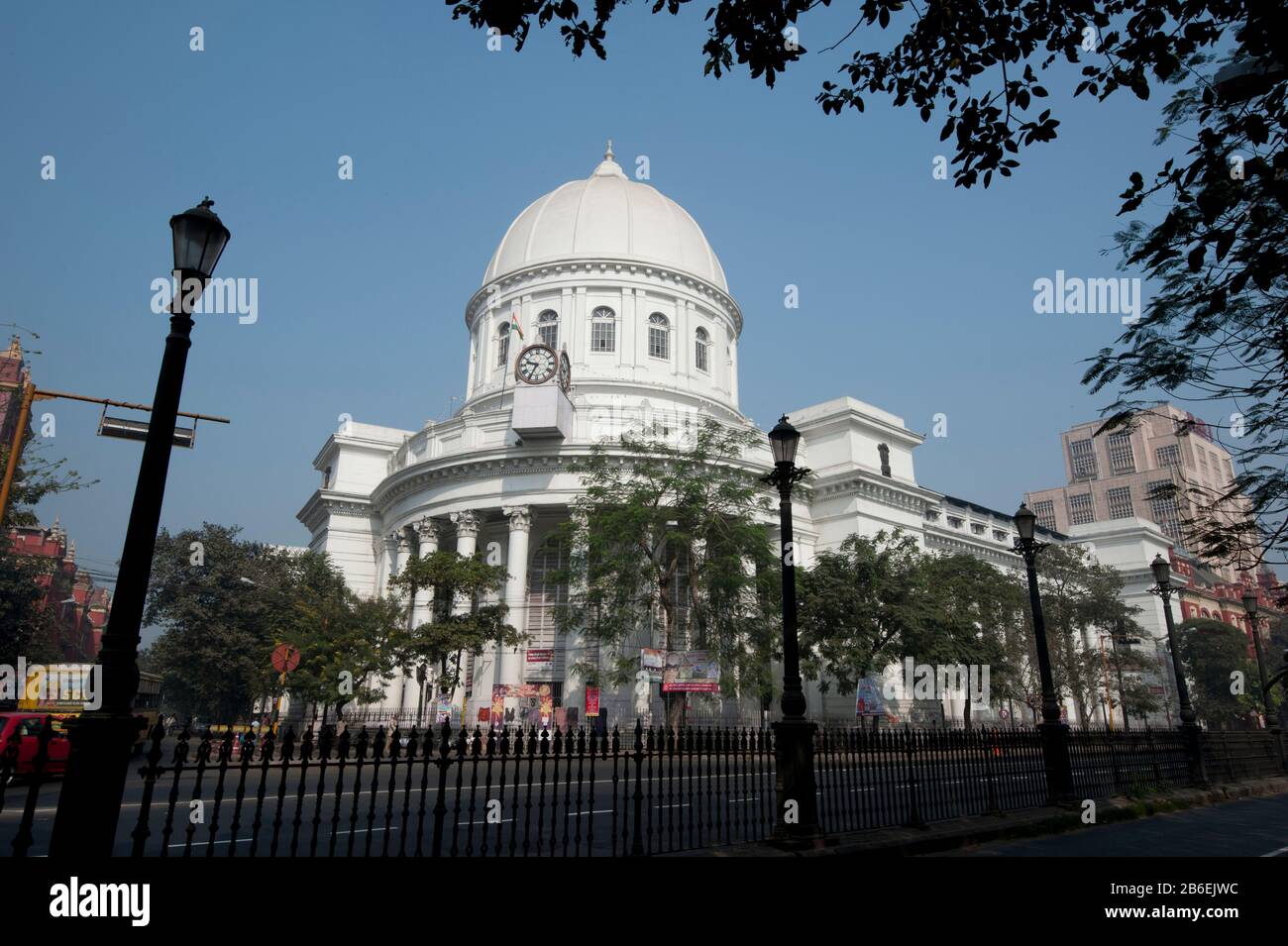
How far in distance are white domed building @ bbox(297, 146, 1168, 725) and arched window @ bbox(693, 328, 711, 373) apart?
122mm

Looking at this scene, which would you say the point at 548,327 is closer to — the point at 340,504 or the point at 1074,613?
the point at 340,504

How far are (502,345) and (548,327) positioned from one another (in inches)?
130

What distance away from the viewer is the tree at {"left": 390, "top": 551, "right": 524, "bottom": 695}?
27797 millimetres

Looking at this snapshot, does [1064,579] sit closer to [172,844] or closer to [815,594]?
[815,594]

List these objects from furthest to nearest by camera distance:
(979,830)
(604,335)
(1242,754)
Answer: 1. (604,335)
2. (1242,754)
3. (979,830)

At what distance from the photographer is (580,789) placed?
23.7ft

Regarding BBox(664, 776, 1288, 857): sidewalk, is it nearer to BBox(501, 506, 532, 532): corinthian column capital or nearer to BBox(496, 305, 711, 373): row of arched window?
BBox(501, 506, 532, 532): corinthian column capital

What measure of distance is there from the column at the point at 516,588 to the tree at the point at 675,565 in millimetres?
3610

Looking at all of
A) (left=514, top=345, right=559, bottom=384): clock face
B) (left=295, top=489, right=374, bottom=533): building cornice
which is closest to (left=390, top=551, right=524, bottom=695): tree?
(left=514, top=345, right=559, bottom=384): clock face

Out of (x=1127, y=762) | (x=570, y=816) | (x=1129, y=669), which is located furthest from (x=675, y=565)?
(x=1129, y=669)

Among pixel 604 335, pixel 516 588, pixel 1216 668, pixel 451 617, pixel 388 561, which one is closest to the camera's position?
pixel 451 617

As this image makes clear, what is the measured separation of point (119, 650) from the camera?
530cm

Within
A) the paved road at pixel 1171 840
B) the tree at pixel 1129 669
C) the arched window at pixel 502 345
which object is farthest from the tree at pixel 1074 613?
the arched window at pixel 502 345
